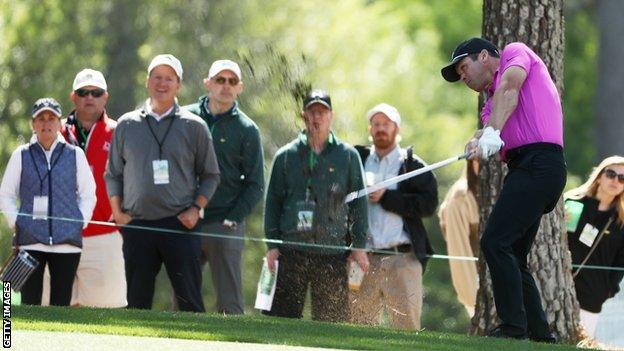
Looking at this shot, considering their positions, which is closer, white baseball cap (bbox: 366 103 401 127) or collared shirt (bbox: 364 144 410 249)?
collared shirt (bbox: 364 144 410 249)

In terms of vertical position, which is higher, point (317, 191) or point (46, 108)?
point (46, 108)

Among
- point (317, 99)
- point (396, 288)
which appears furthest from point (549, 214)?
point (317, 99)

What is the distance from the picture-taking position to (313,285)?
1451 cm

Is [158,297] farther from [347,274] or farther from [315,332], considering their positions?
[315,332]

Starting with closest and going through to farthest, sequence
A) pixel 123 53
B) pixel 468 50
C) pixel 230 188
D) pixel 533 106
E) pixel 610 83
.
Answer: pixel 533 106, pixel 468 50, pixel 230 188, pixel 610 83, pixel 123 53

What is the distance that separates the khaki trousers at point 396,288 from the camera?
1505cm

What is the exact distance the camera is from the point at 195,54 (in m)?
39.0

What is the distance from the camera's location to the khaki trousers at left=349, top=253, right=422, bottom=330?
1505 cm

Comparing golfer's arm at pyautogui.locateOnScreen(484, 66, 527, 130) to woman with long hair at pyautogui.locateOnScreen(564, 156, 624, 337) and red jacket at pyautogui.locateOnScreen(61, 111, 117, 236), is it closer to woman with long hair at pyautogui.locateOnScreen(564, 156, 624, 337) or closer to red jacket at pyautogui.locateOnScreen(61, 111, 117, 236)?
woman with long hair at pyautogui.locateOnScreen(564, 156, 624, 337)

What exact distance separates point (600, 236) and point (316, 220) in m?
2.55

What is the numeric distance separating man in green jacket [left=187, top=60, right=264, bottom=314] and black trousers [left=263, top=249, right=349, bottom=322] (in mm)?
567

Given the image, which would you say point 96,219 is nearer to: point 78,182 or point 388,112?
point 78,182

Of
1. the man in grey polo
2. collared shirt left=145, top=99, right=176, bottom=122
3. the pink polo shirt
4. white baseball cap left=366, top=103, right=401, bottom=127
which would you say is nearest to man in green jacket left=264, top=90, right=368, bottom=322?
the man in grey polo

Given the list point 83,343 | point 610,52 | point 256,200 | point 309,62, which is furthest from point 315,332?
point 309,62
